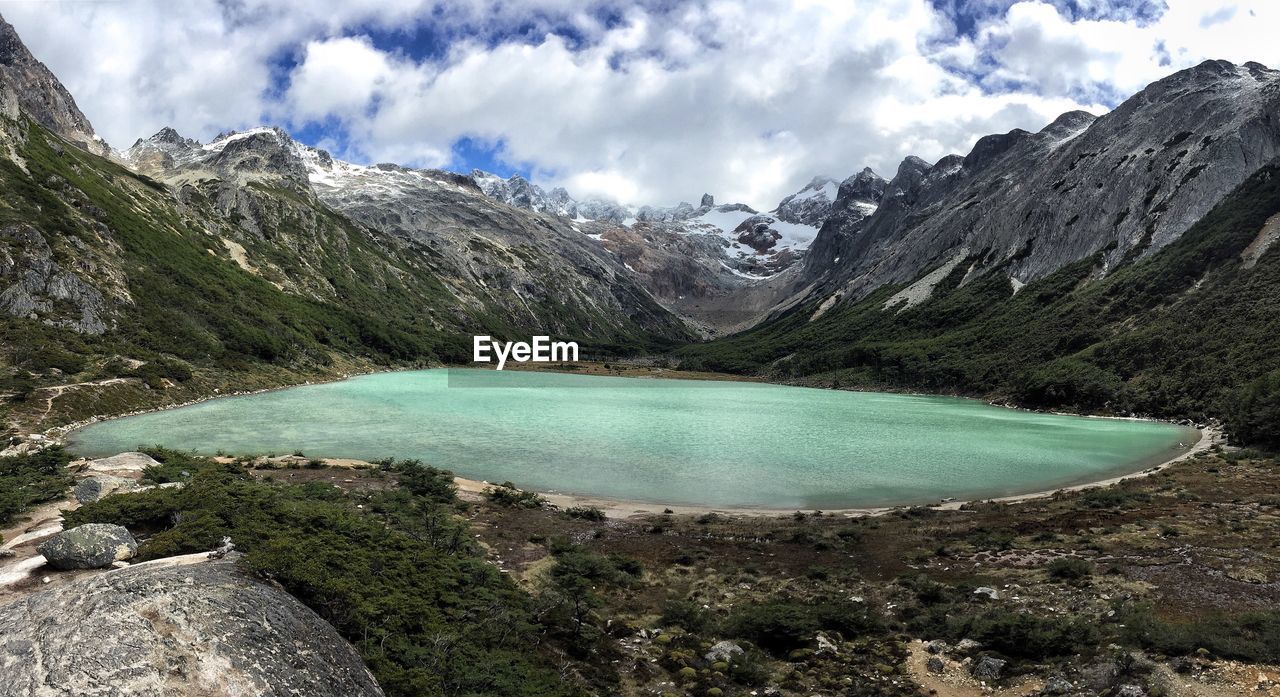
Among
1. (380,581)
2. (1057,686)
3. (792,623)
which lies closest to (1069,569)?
(1057,686)

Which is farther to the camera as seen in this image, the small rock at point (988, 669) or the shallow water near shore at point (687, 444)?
the shallow water near shore at point (687, 444)

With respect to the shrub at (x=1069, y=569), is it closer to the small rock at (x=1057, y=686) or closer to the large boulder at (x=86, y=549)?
the small rock at (x=1057, y=686)

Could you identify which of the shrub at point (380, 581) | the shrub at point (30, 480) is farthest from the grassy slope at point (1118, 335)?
the shrub at point (30, 480)

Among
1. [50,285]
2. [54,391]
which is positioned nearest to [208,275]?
[50,285]

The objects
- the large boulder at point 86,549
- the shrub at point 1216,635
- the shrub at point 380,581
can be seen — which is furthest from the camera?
the shrub at point 1216,635

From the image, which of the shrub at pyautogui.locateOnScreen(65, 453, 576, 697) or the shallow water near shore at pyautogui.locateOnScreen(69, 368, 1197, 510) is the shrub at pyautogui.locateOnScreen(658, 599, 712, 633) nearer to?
the shrub at pyautogui.locateOnScreen(65, 453, 576, 697)

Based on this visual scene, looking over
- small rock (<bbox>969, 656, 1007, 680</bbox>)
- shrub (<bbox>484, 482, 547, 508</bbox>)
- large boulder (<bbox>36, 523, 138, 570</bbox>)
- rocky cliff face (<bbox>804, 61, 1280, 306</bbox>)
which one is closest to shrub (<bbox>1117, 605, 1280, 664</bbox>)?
small rock (<bbox>969, 656, 1007, 680</bbox>)

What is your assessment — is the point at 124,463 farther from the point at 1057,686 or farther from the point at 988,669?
the point at 1057,686
